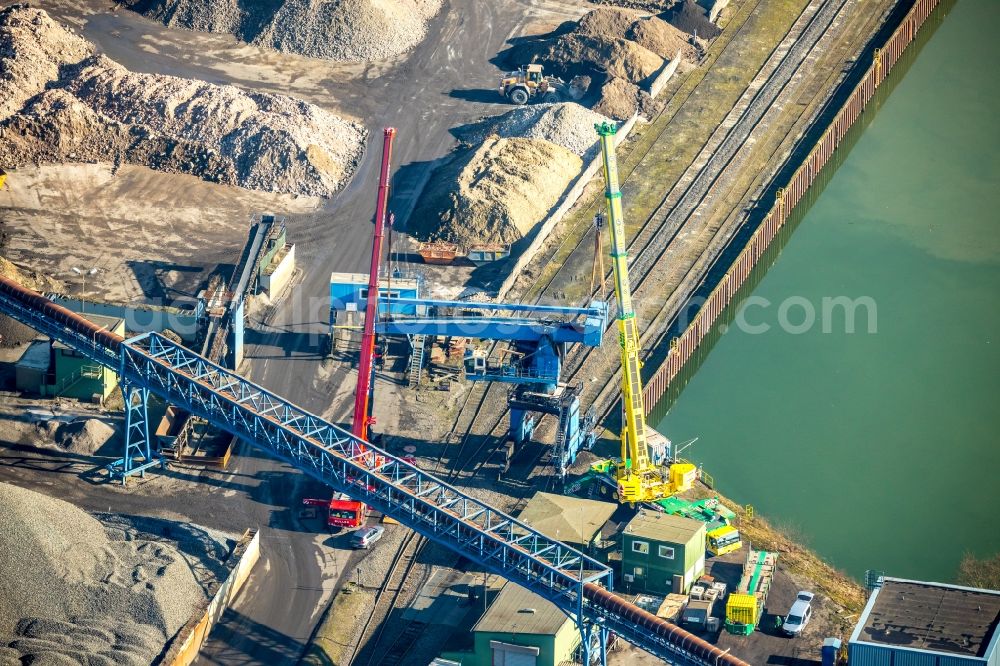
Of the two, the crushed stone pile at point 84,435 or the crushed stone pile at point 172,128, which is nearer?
the crushed stone pile at point 84,435

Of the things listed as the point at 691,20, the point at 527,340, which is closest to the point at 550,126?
the point at 691,20

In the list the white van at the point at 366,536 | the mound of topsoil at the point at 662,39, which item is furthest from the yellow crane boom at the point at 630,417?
the mound of topsoil at the point at 662,39

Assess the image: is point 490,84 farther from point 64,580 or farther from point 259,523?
point 64,580

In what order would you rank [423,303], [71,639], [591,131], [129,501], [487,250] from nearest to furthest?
[71,639] → [129,501] → [423,303] → [487,250] → [591,131]

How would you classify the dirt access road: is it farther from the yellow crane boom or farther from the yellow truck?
the yellow truck

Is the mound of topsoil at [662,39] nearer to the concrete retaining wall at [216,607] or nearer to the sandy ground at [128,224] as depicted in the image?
the sandy ground at [128,224]

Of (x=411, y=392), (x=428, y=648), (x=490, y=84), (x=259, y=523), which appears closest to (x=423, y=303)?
(x=411, y=392)
